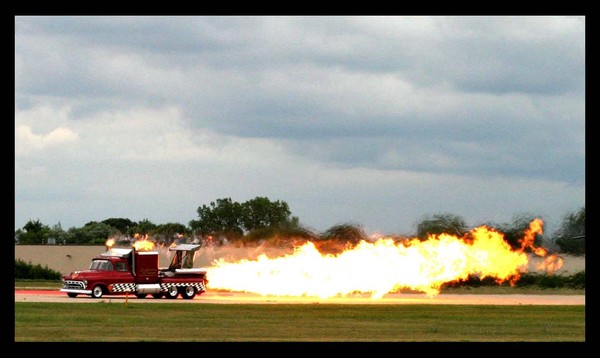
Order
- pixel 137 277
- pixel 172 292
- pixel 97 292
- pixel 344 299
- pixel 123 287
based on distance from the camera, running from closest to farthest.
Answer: pixel 97 292, pixel 123 287, pixel 137 277, pixel 344 299, pixel 172 292

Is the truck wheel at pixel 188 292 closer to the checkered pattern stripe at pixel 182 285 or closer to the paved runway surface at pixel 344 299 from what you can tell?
the checkered pattern stripe at pixel 182 285

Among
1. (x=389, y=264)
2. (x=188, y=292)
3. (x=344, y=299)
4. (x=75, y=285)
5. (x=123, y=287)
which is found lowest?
(x=344, y=299)

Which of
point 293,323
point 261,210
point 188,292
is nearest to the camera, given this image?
point 293,323

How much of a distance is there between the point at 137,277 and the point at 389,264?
1253cm

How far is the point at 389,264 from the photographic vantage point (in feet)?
176

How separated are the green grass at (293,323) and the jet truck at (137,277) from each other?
5056 mm

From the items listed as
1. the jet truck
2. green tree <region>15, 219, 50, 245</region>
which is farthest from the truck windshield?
green tree <region>15, 219, 50, 245</region>

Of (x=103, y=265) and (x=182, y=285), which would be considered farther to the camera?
(x=182, y=285)

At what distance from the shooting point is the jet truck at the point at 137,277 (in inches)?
2079

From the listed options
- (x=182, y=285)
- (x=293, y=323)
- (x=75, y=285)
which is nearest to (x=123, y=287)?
(x=75, y=285)

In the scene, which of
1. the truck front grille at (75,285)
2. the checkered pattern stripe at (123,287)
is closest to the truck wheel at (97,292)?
the truck front grille at (75,285)

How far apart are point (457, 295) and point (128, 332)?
29.8m

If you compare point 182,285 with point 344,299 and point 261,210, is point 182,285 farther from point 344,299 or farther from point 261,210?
point 261,210

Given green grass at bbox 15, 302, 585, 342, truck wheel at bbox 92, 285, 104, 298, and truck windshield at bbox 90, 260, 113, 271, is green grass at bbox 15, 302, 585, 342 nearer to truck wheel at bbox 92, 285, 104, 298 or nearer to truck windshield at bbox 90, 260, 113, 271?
truck wheel at bbox 92, 285, 104, 298
